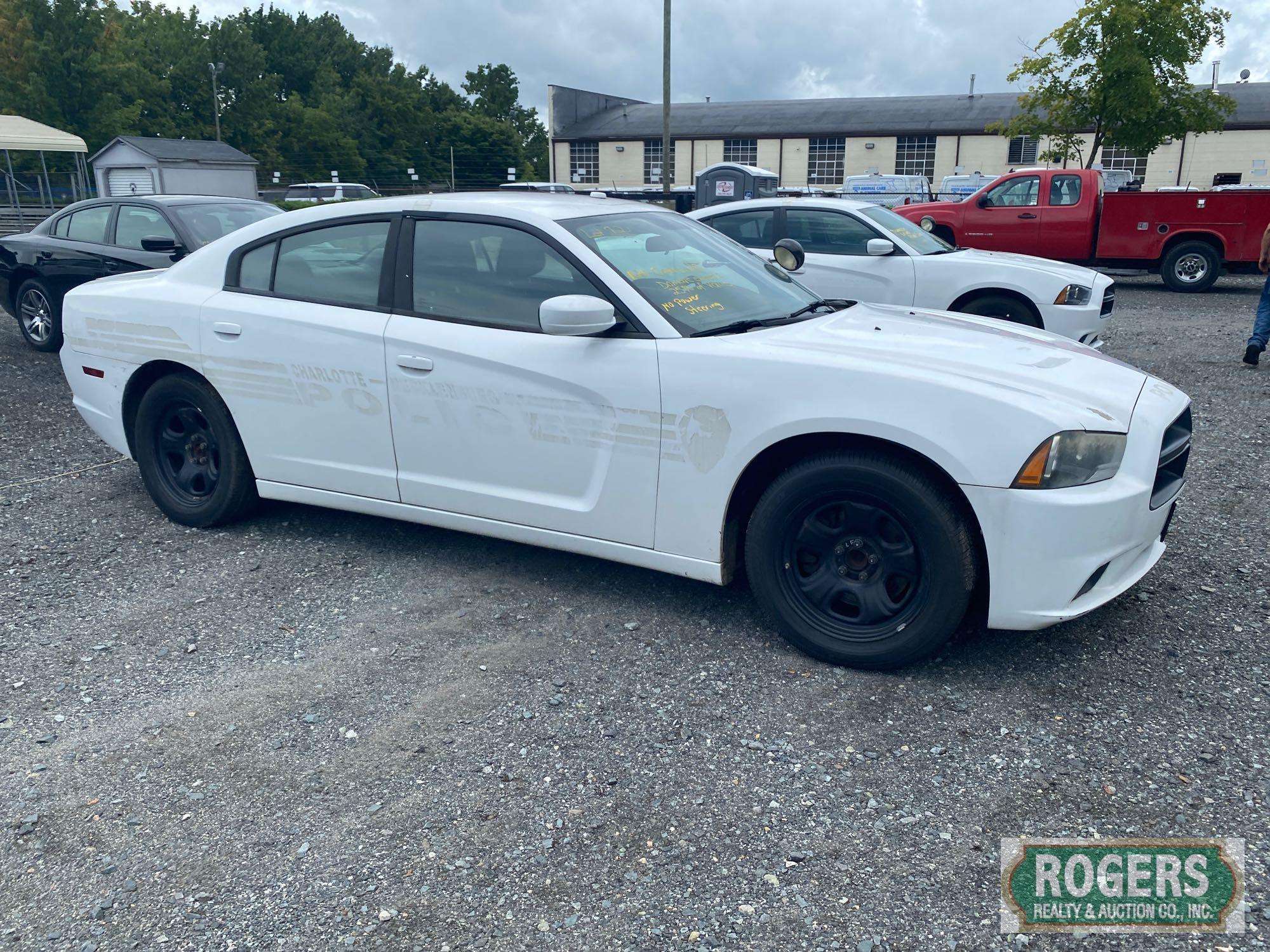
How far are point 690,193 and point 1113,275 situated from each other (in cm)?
1311

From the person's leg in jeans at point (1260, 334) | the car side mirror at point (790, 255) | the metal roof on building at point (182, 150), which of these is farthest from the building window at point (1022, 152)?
the car side mirror at point (790, 255)

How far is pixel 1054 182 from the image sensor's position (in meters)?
16.1

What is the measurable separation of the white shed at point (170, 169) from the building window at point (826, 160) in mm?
26897

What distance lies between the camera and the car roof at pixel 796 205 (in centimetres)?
911

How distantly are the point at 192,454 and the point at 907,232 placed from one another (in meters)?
6.70

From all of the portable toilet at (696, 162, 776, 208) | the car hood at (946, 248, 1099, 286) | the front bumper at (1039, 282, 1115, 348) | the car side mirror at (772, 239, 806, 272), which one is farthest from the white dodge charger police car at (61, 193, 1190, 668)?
the portable toilet at (696, 162, 776, 208)

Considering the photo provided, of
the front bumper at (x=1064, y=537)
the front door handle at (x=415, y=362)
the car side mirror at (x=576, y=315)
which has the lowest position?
the front bumper at (x=1064, y=537)

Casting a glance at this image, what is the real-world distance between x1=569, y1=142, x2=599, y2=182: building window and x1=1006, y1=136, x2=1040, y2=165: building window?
20.3 m

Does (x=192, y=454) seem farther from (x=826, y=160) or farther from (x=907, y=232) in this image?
(x=826, y=160)

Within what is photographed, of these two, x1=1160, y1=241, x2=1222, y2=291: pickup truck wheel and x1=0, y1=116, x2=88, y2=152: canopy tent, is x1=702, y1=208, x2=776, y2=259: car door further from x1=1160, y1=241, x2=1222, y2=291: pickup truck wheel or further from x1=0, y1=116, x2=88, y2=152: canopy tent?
x1=0, y1=116, x2=88, y2=152: canopy tent

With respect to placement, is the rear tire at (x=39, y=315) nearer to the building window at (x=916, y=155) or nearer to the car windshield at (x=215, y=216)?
the car windshield at (x=215, y=216)

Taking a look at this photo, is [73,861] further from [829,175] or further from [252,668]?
[829,175]

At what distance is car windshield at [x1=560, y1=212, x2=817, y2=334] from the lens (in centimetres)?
377

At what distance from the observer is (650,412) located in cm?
355
